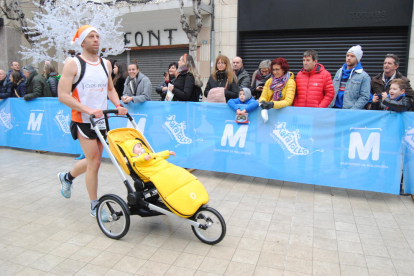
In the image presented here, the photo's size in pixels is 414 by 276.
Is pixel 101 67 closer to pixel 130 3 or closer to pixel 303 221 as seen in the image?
pixel 303 221

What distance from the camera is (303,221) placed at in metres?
4.25

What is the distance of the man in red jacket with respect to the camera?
17.6ft

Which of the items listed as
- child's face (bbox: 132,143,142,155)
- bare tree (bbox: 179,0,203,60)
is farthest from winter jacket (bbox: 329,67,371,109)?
bare tree (bbox: 179,0,203,60)

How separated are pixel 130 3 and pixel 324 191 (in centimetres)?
1015

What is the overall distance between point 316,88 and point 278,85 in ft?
1.94

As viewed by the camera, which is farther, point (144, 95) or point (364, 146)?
point (144, 95)

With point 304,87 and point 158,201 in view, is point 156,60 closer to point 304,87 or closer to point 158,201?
point 304,87

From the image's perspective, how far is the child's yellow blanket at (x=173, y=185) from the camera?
3387 millimetres

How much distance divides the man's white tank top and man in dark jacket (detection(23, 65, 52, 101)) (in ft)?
13.6

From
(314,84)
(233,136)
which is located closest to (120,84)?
(233,136)

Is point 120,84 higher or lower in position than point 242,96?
higher

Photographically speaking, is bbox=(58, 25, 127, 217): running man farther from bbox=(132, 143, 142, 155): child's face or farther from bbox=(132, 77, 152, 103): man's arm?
→ bbox=(132, 77, 152, 103): man's arm

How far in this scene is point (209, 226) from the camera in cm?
351

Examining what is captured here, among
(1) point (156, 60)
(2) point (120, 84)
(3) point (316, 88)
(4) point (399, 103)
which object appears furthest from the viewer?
(1) point (156, 60)
